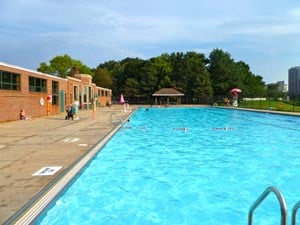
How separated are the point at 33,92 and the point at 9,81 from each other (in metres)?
4.74

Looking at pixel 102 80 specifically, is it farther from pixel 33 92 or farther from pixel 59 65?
pixel 33 92

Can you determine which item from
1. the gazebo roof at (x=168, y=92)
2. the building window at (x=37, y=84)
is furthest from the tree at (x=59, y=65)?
the building window at (x=37, y=84)

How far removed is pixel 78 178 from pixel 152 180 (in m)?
1.75

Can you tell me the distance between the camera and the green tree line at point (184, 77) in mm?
68938

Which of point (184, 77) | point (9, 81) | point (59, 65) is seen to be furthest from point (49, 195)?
point (59, 65)

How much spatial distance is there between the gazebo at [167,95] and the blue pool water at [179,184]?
49697 millimetres

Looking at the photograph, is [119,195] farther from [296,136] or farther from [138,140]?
[296,136]

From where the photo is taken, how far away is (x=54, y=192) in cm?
643

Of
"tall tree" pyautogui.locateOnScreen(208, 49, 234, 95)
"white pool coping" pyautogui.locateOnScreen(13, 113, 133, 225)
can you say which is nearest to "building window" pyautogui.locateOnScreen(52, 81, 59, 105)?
"white pool coping" pyautogui.locateOnScreen(13, 113, 133, 225)

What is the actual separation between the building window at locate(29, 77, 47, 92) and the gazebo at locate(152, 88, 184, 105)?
34.0 m

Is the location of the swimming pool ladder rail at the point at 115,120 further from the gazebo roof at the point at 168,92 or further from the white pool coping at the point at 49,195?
the gazebo roof at the point at 168,92

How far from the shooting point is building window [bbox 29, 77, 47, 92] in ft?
91.8

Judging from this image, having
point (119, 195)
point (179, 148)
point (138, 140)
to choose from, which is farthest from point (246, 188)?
point (138, 140)

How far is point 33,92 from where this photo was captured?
28109 mm
